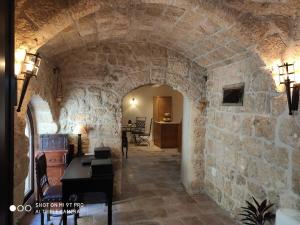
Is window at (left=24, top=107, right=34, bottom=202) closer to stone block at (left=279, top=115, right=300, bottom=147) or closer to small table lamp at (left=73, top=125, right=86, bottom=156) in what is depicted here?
small table lamp at (left=73, top=125, right=86, bottom=156)

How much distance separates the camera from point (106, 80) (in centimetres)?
382

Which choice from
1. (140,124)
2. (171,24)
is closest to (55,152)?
(171,24)

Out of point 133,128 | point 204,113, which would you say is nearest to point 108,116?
point 204,113

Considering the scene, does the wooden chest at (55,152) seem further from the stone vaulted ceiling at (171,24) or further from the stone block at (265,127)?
the stone block at (265,127)

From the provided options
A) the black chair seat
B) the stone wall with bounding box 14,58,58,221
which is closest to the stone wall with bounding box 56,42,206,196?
the stone wall with bounding box 14,58,58,221

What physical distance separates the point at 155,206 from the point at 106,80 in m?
2.09

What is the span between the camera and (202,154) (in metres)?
4.20

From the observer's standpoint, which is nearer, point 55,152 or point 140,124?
point 55,152

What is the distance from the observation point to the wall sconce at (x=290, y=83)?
2037 mm

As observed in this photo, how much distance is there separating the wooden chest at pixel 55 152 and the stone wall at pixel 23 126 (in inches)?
16.1

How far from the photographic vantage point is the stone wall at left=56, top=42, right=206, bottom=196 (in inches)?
147

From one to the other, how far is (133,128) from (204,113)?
5463 mm

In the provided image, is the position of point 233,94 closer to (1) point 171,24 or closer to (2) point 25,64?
(1) point 171,24

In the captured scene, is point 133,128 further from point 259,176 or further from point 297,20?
point 297,20
